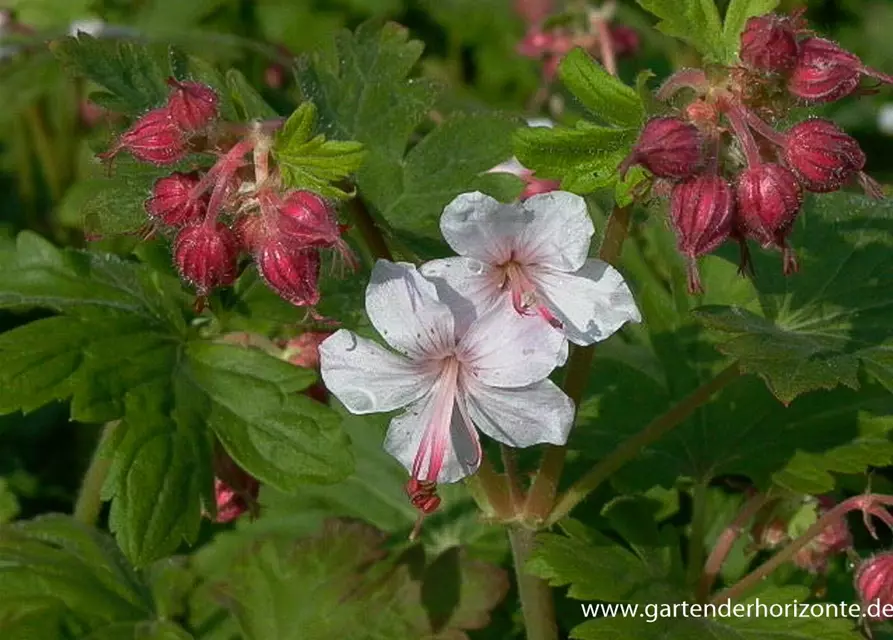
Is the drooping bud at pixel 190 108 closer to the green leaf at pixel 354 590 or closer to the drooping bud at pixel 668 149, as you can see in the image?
the drooping bud at pixel 668 149

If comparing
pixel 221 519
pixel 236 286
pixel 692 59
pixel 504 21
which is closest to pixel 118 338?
pixel 236 286

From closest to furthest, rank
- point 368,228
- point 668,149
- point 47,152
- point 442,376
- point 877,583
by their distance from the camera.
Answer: point 668,149
point 442,376
point 368,228
point 877,583
point 47,152

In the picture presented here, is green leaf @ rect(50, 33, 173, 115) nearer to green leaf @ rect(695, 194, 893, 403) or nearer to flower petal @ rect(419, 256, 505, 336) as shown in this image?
flower petal @ rect(419, 256, 505, 336)

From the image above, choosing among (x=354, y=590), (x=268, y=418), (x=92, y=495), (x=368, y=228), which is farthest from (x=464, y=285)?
(x=92, y=495)

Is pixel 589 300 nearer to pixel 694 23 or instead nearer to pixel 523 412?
pixel 523 412

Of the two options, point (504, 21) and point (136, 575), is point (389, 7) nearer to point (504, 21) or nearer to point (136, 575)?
point (504, 21)

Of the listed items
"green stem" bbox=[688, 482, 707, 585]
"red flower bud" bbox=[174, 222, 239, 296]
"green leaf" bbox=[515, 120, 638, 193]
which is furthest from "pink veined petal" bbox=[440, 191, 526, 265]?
"green stem" bbox=[688, 482, 707, 585]
